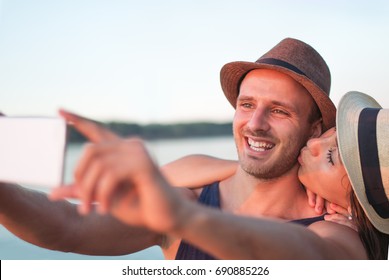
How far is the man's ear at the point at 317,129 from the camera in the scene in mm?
2256

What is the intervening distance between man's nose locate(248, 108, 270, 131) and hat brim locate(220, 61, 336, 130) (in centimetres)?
15

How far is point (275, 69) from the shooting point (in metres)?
2.16

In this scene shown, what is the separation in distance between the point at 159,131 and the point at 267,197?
0.89m

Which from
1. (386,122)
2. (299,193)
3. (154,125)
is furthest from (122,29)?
(154,125)

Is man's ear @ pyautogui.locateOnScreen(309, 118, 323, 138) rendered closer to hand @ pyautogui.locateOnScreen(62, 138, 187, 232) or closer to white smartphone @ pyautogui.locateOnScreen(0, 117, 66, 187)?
white smartphone @ pyautogui.locateOnScreen(0, 117, 66, 187)

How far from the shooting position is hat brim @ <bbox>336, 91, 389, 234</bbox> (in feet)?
6.14

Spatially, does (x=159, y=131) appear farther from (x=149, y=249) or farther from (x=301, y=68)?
(x=149, y=249)

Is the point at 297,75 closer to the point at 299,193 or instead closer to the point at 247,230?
the point at 299,193

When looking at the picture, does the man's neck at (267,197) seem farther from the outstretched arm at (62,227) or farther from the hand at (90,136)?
the hand at (90,136)

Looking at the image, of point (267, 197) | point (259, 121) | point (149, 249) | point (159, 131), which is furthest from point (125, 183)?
point (149, 249)

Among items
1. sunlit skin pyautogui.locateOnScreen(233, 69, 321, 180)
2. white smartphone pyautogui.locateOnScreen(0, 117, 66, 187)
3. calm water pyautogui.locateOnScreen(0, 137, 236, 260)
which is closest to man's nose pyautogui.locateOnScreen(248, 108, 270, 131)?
sunlit skin pyautogui.locateOnScreen(233, 69, 321, 180)

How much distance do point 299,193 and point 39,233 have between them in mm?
862

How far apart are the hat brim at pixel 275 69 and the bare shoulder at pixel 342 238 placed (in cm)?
44

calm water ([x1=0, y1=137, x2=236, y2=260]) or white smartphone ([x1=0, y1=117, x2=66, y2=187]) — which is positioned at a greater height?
white smartphone ([x1=0, y1=117, x2=66, y2=187])
